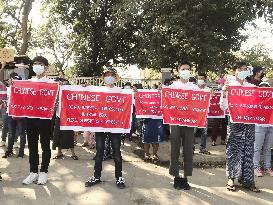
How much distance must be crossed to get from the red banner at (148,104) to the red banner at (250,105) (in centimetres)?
229

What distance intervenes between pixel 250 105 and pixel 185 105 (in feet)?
3.68

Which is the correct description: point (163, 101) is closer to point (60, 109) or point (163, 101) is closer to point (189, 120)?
point (189, 120)

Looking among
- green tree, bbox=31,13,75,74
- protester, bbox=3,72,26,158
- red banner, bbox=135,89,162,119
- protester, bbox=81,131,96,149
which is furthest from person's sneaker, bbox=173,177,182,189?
green tree, bbox=31,13,75,74

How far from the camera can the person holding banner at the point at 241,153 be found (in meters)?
6.32

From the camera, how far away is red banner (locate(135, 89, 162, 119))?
334 inches

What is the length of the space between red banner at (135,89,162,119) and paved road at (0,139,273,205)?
3.99 feet

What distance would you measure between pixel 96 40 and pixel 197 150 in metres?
19.9

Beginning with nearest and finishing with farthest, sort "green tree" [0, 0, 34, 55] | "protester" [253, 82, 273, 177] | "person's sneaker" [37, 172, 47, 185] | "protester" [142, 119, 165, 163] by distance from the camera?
1. "person's sneaker" [37, 172, 47, 185]
2. "protester" [253, 82, 273, 177]
3. "protester" [142, 119, 165, 163]
4. "green tree" [0, 0, 34, 55]

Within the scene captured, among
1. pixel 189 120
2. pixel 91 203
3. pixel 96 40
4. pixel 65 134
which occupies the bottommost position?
pixel 91 203

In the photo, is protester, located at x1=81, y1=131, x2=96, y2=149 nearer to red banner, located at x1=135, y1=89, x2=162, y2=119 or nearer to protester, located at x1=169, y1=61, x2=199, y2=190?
red banner, located at x1=135, y1=89, x2=162, y2=119

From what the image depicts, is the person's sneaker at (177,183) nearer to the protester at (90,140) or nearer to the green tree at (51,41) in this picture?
the protester at (90,140)

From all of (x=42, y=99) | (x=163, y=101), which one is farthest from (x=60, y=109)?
(x=163, y=101)

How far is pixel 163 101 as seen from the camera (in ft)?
21.7

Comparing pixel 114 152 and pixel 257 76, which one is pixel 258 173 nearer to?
pixel 257 76
